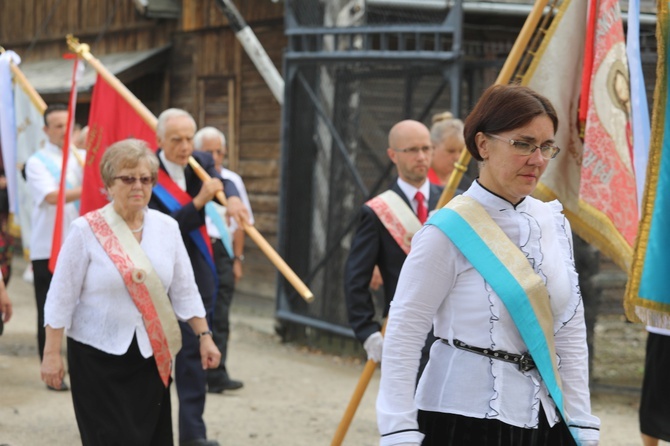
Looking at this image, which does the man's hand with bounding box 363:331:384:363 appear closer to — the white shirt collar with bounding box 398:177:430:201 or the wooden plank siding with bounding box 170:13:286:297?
the white shirt collar with bounding box 398:177:430:201

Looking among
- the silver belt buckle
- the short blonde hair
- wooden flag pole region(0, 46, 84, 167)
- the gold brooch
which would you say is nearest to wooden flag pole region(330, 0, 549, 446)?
the gold brooch

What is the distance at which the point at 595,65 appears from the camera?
5152 millimetres

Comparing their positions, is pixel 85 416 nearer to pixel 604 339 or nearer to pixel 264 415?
pixel 264 415

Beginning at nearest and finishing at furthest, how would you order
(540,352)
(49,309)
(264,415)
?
(540,352), (49,309), (264,415)

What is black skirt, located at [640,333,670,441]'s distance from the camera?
5773 millimetres

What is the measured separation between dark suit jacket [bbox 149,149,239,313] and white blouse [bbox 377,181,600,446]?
10.5 ft

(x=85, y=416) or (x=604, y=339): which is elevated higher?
(x=85, y=416)

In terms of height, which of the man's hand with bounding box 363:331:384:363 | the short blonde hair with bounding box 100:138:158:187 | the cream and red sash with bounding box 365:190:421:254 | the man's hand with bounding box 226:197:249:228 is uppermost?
the short blonde hair with bounding box 100:138:158:187

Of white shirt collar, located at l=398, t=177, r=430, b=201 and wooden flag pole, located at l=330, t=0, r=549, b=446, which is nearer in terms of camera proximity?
wooden flag pole, located at l=330, t=0, r=549, b=446

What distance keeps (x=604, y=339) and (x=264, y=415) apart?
4054 millimetres

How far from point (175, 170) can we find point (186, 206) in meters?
0.29

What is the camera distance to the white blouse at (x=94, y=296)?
468 cm

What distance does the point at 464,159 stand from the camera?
533 cm

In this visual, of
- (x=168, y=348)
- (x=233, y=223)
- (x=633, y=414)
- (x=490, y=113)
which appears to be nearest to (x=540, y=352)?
(x=490, y=113)
